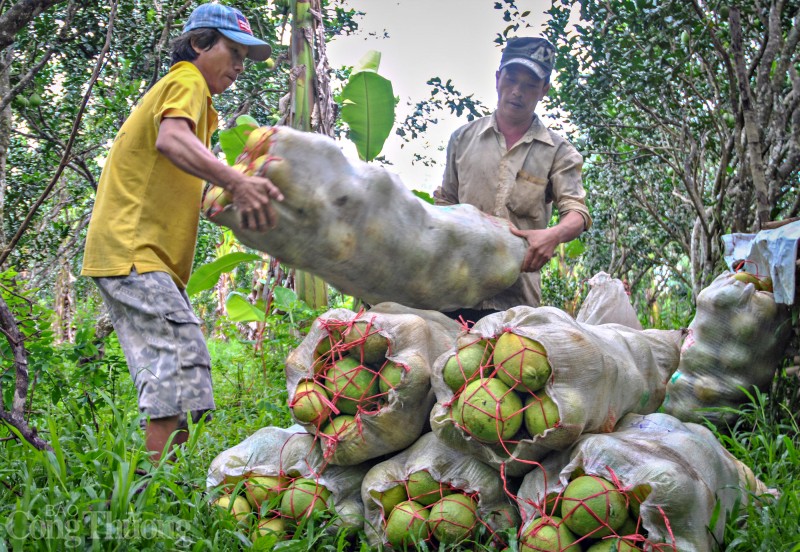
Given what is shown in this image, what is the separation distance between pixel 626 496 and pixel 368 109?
3315 millimetres

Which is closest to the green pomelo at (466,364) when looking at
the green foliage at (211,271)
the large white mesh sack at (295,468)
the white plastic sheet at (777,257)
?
the large white mesh sack at (295,468)

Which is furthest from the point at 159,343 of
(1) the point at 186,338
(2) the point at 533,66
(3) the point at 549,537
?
(2) the point at 533,66

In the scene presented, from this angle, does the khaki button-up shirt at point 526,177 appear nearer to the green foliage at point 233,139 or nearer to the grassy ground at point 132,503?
the grassy ground at point 132,503

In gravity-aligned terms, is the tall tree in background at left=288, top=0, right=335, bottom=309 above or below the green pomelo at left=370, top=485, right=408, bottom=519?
above

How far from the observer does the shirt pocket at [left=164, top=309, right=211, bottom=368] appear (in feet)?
8.83

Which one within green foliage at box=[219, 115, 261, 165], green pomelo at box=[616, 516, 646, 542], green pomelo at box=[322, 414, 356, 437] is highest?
green foliage at box=[219, 115, 261, 165]

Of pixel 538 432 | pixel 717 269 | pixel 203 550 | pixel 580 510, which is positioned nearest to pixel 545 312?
pixel 538 432

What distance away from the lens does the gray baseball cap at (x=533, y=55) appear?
3.06 meters

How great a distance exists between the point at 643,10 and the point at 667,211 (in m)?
5.84

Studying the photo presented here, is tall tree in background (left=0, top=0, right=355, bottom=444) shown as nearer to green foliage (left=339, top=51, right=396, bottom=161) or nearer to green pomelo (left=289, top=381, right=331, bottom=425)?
green foliage (left=339, top=51, right=396, bottom=161)

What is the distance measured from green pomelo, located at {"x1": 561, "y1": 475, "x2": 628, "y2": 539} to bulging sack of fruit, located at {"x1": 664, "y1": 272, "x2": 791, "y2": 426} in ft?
6.18

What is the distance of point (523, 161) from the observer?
320 centimetres

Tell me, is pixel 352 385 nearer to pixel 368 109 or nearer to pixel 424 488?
pixel 424 488

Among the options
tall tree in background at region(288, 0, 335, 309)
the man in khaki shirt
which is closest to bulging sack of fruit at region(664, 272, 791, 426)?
the man in khaki shirt
